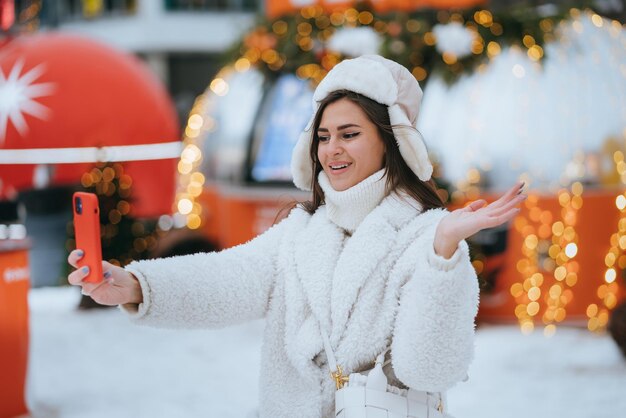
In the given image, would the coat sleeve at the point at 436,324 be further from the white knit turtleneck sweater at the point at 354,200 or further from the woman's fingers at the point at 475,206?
the white knit turtleneck sweater at the point at 354,200

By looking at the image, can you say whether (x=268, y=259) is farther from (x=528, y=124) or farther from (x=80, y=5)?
(x=80, y=5)

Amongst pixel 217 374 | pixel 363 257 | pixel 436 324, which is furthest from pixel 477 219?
pixel 217 374

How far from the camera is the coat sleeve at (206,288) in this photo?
2.45 meters

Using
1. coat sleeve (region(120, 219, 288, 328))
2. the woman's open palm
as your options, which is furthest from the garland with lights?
the woman's open palm

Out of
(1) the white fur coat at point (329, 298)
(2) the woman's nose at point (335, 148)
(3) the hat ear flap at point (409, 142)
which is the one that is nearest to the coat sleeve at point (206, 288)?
(1) the white fur coat at point (329, 298)

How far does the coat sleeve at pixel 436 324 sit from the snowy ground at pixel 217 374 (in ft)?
9.84

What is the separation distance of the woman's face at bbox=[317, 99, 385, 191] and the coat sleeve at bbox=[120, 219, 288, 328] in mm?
336

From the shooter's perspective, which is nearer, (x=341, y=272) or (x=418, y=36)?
(x=341, y=272)

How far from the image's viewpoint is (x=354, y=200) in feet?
8.02

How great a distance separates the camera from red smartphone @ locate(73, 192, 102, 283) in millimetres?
2262

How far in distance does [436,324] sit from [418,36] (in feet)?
18.5

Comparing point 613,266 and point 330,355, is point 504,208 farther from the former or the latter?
point 613,266

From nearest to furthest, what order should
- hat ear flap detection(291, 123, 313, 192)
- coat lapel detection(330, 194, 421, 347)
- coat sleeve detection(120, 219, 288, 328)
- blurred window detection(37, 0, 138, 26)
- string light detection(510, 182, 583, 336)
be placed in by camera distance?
coat lapel detection(330, 194, 421, 347) < coat sleeve detection(120, 219, 288, 328) < hat ear flap detection(291, 123, 313, 192) < string light detection(510, 182, 583, 336) < blurred window detection(37, 0, 138, 26)

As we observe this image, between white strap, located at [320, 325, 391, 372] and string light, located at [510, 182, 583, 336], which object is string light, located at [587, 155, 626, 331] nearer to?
string light, located at [510, 182, 583, 336]
